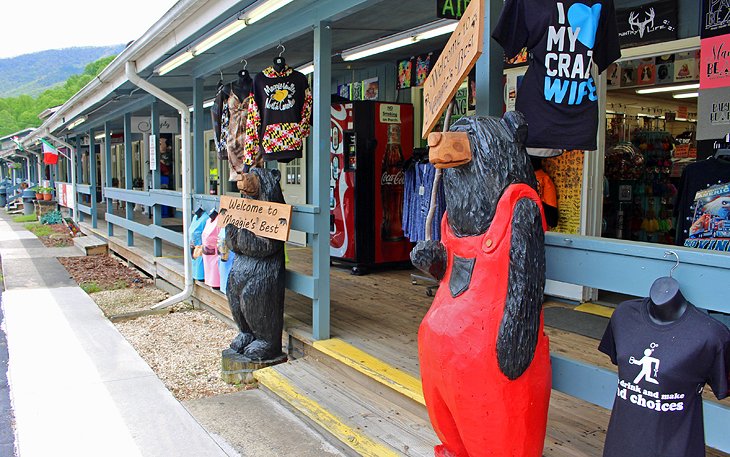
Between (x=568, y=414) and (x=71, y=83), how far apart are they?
56.8m

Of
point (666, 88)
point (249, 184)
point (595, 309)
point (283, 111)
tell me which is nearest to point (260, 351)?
point (249, 184)

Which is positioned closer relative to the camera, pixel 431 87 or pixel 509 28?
pixel 509 28

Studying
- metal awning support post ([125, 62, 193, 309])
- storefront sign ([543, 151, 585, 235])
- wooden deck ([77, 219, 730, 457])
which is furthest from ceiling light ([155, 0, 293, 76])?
storefront sign ([543, 151, 585, 235])

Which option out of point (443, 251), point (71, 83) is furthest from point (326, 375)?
point (71, 83)

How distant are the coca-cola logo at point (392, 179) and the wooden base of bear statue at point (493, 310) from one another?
458cm

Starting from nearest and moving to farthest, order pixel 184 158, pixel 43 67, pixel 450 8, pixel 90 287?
pixel 450 8 → pixel 184 158 → pixel 90 287 → pixel 43 67

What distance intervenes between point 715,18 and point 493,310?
3071 millimetres

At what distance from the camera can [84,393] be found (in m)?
4.36

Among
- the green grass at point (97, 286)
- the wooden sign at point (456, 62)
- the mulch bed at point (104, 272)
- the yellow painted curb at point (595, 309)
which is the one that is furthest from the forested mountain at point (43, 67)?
the wooden sign at point (456, 62)

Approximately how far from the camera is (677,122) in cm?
686

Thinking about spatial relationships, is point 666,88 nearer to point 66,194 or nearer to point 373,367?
point 373,367

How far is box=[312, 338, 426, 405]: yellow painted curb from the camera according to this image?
133 inches

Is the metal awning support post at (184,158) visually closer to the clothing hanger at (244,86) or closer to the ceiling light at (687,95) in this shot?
the clothing hanger at (244,86)

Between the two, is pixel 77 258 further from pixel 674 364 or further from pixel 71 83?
pixel 71 83
